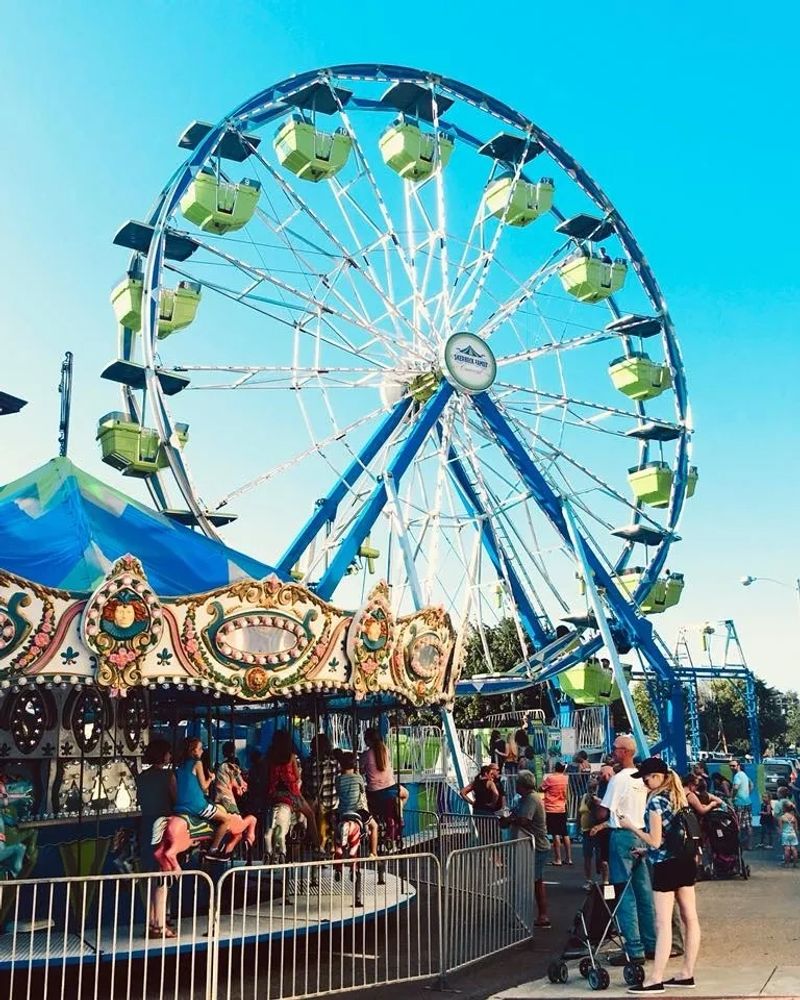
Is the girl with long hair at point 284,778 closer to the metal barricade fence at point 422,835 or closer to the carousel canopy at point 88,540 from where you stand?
the carousel canopy at point 88,540

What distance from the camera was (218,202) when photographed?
15.8 meters

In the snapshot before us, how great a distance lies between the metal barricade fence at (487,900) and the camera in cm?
766

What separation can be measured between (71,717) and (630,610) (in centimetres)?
1318

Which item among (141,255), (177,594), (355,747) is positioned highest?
(141,255)

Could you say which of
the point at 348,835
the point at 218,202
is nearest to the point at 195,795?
the point at 348,835

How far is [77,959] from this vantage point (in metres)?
7.22

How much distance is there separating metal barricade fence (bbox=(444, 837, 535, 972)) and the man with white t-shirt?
111 cm

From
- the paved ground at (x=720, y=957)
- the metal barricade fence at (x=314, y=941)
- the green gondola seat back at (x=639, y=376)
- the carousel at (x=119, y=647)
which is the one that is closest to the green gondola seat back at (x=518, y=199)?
the green gondola seat back at (x=639, y=376)

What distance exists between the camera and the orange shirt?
1285 centimetres

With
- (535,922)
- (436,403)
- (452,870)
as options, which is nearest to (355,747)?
(535,922)

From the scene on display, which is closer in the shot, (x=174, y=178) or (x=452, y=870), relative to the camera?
(x=452, y=870)

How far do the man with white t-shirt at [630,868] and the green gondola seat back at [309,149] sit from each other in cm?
1202

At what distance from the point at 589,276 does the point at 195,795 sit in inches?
545

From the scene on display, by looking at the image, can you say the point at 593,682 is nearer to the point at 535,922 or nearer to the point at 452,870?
the point at 535,922
